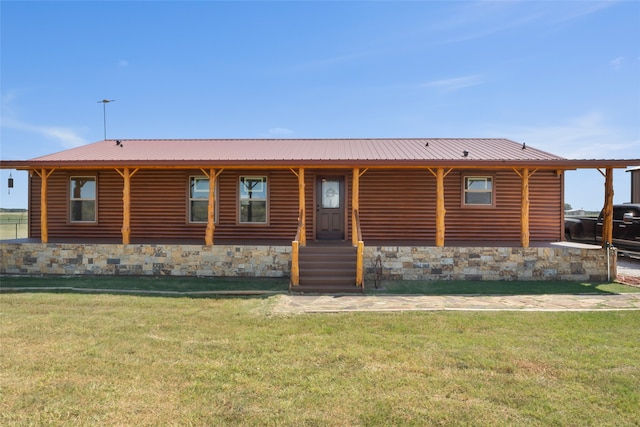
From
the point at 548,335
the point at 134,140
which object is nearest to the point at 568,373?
the point at 548,335

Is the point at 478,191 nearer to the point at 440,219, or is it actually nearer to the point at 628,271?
the point at 440,219

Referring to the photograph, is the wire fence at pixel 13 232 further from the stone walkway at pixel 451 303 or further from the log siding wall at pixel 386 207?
the stone walkway at pixel 451 303

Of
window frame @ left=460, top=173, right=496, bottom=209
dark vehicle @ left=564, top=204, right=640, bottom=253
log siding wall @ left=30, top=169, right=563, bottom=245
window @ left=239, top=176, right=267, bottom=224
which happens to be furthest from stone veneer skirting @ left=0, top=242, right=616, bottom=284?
dark vehicle @ left=564, top=204, right=640, bottom=253

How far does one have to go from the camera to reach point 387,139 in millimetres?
14602

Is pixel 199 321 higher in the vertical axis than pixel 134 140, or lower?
lower

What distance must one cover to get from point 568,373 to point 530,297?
3999 mm

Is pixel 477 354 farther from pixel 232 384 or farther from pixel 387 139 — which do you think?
pixel 387 139

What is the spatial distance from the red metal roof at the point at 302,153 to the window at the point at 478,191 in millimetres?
821

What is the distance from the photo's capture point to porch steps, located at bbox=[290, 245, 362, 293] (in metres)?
8.37

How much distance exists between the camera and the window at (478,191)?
1182cm

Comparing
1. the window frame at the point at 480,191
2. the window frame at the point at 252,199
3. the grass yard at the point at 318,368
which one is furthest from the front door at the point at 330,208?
the grass yard at the point at 318,368

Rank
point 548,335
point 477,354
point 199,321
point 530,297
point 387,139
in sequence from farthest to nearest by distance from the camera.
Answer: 1. point 387,139
2. point 530,297
3. point 199,321
4. point 548,335
5. point 477,354

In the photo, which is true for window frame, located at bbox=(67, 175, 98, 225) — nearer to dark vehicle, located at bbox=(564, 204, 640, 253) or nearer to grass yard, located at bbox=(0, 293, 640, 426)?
grass yard, located at bbox=(0, 293, 640, 426)

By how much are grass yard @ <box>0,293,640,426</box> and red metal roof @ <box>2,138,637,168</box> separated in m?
4.64
